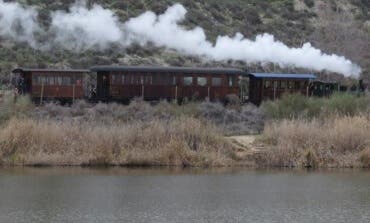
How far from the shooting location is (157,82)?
48.5 metres

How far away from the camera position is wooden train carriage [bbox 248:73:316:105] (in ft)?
167

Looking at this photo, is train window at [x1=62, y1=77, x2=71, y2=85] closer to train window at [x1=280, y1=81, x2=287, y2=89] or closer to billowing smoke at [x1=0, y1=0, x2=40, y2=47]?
train window at [x1=280, y1=81, x2=287, y2=89]

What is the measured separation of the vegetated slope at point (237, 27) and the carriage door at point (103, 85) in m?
11.3

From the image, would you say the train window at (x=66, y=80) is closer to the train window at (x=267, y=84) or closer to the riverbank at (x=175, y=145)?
the train window at (x=267, y=84)

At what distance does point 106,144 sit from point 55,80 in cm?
1514

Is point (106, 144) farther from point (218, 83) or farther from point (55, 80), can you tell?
point (218, 83)

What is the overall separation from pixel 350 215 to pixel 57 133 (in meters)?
14.6

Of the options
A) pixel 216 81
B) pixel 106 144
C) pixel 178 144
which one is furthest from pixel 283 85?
pixel 106 144

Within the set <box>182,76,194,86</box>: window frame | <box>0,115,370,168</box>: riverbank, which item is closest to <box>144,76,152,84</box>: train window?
<box>182,76,194,86</box>: window frame

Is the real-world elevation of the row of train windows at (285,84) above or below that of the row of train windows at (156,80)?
below

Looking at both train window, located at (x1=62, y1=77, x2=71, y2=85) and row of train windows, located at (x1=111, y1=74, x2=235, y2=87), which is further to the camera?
row of train windows, located at (x1=111, y1=74, x2=235, y2=87)

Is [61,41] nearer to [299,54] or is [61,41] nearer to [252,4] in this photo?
[299,54]

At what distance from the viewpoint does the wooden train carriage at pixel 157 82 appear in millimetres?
48062

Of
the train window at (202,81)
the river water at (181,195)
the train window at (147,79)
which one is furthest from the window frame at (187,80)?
the river water at (181,195)
